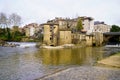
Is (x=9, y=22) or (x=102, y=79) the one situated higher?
(x=9, y=22)

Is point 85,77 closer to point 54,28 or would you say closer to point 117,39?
point 54,28

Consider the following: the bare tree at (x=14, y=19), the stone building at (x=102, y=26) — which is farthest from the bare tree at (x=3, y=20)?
the stone building at (x=102, y=26)

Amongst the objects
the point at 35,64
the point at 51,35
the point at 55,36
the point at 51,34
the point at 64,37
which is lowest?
the point at 35,64

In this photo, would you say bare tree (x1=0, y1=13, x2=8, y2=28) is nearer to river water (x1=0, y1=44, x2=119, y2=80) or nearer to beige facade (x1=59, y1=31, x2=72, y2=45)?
beige facade (x1=59, y1=31, x2=72, y2=45)

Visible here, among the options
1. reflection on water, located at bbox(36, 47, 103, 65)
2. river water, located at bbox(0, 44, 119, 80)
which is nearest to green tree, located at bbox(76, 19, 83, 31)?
reflection on water, located at bbox(36, 47, 103, 65)

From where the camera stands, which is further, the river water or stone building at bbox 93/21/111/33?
stone building at bbox 93/21/111/33

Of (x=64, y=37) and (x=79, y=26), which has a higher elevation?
(x=79, y=26)

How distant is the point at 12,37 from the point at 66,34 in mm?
47492

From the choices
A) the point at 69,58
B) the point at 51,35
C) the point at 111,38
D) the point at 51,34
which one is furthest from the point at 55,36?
the point at 69,58

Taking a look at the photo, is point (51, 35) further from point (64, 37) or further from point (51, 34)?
point (64, 37)

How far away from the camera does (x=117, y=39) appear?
289 ft

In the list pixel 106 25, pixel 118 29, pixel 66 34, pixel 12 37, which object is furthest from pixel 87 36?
pixel 106 25

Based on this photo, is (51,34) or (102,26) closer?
(51,34)

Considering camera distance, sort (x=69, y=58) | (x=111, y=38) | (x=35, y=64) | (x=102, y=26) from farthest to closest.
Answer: (x=102, y=26) < (x=111, y=38) < (x=69, y=58) < (x=35, y=64)
